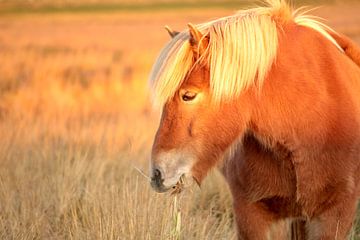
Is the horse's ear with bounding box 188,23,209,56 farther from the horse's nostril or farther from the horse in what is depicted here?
the horse's nostril

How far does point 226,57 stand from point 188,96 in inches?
12.8

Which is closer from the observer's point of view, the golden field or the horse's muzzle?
the horse's muzzle

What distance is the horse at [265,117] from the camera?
392 centimetres

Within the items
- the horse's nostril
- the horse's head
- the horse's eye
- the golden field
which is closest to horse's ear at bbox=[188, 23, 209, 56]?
the horse's head

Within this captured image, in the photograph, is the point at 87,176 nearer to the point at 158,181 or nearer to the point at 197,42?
the point at 158,181

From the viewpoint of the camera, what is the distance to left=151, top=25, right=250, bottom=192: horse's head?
3855mm

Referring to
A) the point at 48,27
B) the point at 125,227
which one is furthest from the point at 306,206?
the point at 48,27

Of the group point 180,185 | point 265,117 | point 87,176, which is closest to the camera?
point 180,185

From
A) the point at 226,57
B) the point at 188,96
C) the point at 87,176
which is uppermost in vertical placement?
the point at 226,57

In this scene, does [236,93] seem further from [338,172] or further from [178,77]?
[338,172]

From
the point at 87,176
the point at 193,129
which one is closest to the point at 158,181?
the point at 193,129

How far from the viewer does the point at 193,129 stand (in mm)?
3902

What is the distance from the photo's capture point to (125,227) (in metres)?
4.95

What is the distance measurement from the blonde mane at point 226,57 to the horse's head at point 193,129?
42 mm
